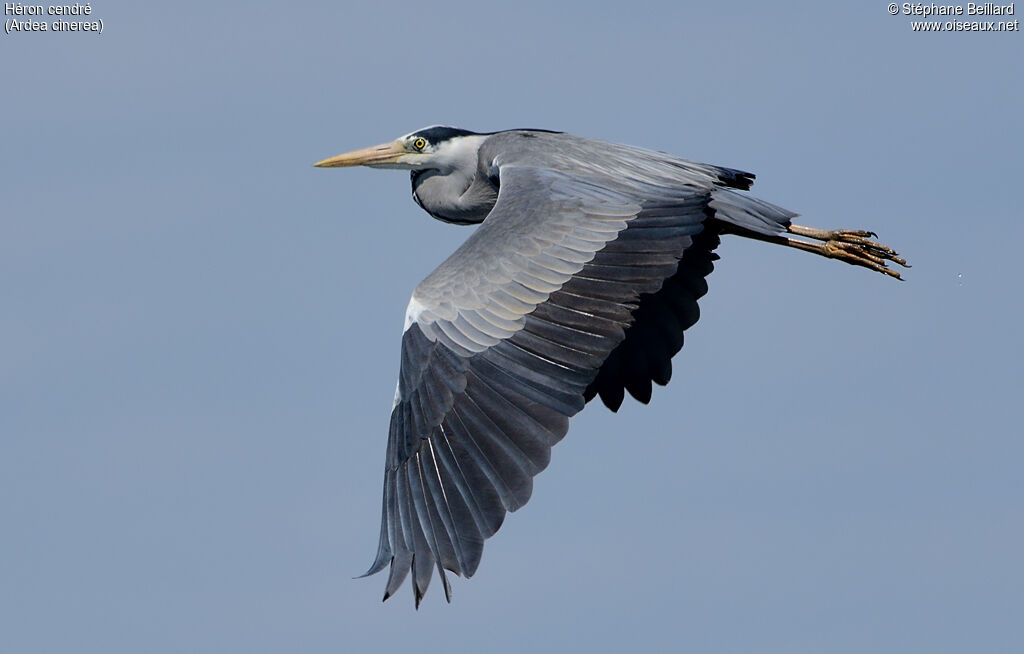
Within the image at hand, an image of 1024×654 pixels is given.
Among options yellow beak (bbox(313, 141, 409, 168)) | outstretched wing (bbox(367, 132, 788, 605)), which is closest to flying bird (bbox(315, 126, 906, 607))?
outstretched wing (bbox(367, 132, 788, 605))

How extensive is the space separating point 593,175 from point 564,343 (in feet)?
6.63

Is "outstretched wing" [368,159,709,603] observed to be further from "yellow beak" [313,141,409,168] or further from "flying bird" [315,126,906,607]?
"yellow beak" [313,141,409,168]

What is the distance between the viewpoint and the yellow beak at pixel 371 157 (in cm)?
1185

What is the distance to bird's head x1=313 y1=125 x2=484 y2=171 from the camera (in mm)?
11477

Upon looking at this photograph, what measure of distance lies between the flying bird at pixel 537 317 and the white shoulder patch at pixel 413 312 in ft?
0.04

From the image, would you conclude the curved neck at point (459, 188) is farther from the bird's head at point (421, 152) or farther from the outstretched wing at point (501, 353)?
the outstretched wing at point (501, 353)

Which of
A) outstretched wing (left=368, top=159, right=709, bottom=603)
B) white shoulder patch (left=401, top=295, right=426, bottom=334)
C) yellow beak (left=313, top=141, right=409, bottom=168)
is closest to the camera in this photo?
outstretched wing (left=368, top=159, right=709, bottom=603)

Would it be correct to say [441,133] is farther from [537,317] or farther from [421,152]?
[537,317]

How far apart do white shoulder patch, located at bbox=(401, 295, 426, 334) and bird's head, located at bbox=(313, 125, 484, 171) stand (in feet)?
9.91

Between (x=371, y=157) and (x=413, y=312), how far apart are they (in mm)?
3682

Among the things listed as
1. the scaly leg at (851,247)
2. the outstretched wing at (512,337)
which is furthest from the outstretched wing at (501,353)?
the scaly leg at (851,247)

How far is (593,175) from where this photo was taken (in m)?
10.0

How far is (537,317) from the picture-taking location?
841 cm

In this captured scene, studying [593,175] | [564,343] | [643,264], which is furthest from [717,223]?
[564,343]
